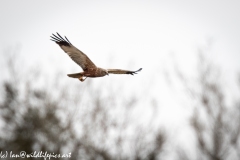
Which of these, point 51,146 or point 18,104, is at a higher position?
point 18,104

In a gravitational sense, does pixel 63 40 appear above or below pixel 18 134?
above

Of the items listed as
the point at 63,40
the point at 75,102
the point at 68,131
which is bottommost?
the point at 68,131

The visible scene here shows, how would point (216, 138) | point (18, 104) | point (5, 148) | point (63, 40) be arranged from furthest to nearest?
point (18, 104), point (5, 148), point (216, 138), point (63, 40)

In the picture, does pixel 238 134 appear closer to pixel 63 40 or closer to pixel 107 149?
pixel 107 149

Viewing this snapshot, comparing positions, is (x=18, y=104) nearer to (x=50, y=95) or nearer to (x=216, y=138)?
(x=50, y=95)

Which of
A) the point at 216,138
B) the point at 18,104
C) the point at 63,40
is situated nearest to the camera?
the point at 63,40

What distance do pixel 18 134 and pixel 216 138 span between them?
9.23 metres

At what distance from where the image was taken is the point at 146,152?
763 inches

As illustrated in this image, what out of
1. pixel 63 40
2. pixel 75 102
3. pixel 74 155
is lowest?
pixel 74 155

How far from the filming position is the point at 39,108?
1811cm

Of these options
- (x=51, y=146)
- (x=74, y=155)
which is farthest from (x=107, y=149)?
(x=51, y=146)

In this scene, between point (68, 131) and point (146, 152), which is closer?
point (68, 131)

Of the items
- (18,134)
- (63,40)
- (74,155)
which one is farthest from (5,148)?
(63,40)

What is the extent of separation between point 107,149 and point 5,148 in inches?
194
